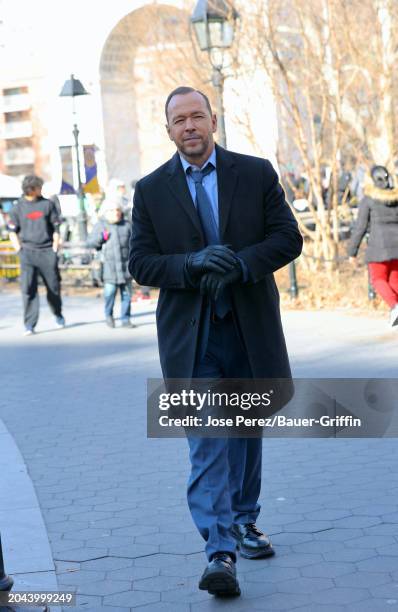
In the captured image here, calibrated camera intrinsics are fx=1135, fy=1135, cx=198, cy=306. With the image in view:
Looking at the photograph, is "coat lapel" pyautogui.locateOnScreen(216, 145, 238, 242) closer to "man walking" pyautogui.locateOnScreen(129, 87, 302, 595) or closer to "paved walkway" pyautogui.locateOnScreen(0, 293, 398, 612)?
"man walking" pyautogui.locateOnScreen(129, 87, 302, 595)

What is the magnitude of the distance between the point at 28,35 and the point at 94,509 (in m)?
30.1

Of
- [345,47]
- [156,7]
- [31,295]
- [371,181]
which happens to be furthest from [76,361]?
[156,7]

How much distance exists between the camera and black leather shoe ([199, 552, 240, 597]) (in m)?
4.39

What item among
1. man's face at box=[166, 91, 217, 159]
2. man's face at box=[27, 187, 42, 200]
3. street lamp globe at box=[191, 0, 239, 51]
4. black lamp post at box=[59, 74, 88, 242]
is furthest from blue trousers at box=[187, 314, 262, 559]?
black lamp post at box=[59, 74, 88, 242]

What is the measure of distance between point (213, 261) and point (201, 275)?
101 millimetres

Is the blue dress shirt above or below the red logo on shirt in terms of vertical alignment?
above

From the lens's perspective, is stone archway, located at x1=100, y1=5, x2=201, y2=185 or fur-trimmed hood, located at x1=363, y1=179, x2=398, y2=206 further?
stone archway, located at x1=100, y1=5, x2=201, y2=185

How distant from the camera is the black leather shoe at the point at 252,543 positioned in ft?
16.1

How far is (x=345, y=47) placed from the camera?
51.1ft

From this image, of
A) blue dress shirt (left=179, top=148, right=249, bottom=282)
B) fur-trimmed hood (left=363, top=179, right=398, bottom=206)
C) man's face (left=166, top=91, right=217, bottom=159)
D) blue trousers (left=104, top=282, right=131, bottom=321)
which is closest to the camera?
man's face (left=166, top=91, right=217, bottom=159)

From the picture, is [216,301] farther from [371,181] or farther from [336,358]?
[371,181]

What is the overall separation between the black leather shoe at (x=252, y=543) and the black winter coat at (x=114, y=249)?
9.02 meters

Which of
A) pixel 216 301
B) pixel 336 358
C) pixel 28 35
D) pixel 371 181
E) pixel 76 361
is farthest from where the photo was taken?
pixel 28 35

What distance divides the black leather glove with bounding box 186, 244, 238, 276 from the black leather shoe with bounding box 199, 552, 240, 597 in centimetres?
113
